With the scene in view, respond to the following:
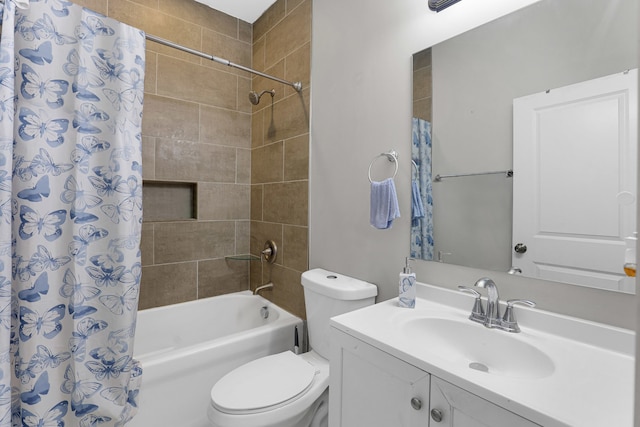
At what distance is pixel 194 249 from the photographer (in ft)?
7.35

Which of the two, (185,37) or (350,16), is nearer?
(350,16)

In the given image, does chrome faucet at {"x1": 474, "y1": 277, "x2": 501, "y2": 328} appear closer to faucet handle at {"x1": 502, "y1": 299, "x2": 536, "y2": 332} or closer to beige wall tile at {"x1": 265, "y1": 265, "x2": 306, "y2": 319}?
faucet handle at {"x1": 502, "y1": 299, "x2": 536, "y2": 332}

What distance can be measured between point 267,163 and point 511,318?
71.5 inches

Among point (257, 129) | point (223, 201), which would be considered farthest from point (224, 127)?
point (223, 201)

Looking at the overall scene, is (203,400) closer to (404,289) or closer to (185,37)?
(404,289)

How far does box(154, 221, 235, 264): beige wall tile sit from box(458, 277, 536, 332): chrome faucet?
184 cm

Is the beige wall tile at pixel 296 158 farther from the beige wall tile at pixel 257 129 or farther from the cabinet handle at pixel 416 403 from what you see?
the cabinet handle at pixel 416 403

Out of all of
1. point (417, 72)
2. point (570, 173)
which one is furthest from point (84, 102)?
point (570, 173)

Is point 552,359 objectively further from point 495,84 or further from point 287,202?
point 287,202

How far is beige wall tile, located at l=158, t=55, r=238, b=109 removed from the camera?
2.09 metres

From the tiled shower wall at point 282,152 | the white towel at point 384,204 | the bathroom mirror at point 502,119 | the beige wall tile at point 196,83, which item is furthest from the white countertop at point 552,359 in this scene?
the beige wall tile at point 196,83

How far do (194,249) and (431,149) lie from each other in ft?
5.91

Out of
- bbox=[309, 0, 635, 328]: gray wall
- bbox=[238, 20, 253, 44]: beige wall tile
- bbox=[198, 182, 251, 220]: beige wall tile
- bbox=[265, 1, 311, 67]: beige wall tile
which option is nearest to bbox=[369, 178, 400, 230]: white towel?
bbox=[309, 0, 635, 328]: gray wall

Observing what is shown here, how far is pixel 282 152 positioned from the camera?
2123 mm
